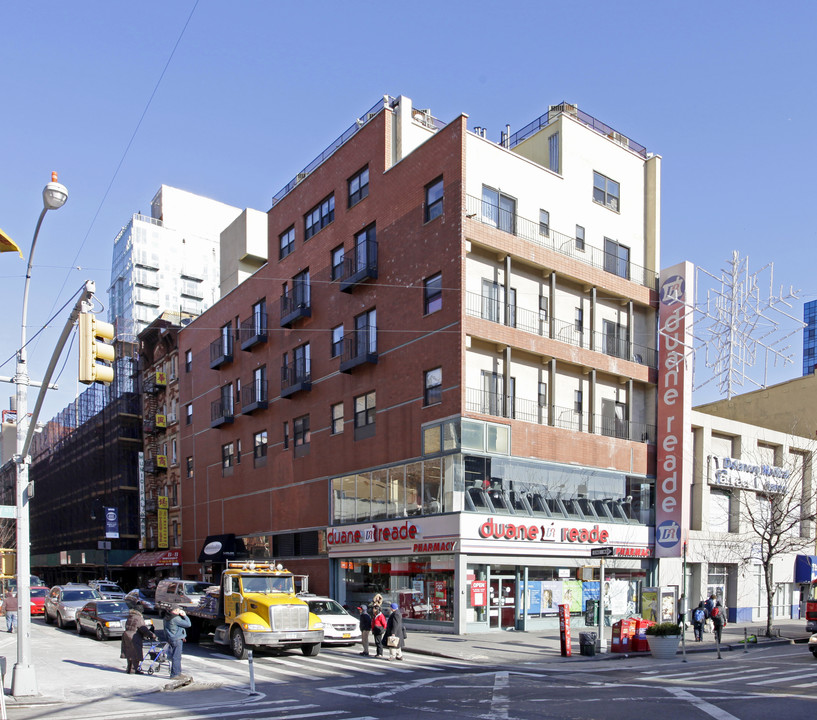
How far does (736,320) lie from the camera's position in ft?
74.4

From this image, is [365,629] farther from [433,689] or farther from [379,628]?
[433,689]

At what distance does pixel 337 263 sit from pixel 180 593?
17.0 meters

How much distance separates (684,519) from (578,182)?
16388 millimetres

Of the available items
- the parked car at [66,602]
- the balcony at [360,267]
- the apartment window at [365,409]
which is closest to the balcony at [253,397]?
the apartment window at [365,409]

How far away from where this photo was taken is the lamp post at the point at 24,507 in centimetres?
1531

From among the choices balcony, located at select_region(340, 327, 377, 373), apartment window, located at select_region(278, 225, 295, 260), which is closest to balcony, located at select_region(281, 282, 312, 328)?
apartment window, located at select_region(278, 225, 295, 260)

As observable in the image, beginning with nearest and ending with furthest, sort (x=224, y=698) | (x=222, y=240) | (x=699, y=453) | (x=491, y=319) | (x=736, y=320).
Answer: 1. (x=224, y=698)
2. (x=736, y=320)
3. (x=491, y=319)
4. (x=699, y=453)
5. (x=222, y=240)

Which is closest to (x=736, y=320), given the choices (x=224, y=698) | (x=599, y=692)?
(x=599, y=692)

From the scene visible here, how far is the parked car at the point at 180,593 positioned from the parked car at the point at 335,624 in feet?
34.6

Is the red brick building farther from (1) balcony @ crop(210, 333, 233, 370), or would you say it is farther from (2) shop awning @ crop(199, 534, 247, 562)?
(1) balcony @ crop(210, 333, 233, 370)

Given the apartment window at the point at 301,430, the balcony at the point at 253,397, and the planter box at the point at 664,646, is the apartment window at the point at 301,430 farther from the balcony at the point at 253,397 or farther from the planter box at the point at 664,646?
the planter box at the point at 664,646

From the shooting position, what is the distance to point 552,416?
116 feet

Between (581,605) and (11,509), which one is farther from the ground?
(11,509)

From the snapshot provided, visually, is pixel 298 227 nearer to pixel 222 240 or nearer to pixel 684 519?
pixel 222 240
